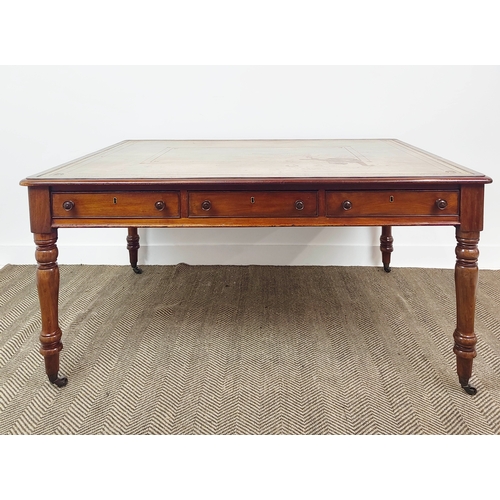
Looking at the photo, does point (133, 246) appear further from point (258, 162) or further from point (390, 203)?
point (390, 203)

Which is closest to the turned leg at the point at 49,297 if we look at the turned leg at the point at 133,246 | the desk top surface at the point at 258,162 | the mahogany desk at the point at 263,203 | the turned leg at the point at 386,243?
the mahogany desk at the point at 263,203

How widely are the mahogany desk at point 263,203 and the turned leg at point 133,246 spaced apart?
135 centimetres

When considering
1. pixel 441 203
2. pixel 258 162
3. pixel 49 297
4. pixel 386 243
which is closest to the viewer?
pixel 441 203

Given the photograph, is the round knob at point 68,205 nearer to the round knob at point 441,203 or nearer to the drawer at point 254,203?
the drawer at point 254,203

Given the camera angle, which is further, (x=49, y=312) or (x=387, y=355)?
(x=387, y=355)

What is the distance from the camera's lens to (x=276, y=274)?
3703mm

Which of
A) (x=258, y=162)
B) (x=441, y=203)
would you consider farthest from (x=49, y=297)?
(x=441, y=203)

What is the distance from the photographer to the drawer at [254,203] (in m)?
2.25

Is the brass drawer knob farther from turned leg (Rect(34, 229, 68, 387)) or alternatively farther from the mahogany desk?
turned leg (Rect(34, 229, 68, 387))

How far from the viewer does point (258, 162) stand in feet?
8.50

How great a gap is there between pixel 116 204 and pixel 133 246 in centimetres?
149

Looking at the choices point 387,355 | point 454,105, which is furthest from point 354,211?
point 454,105

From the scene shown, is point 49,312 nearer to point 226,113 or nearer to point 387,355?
point 387,355

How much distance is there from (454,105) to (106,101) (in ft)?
7.04
